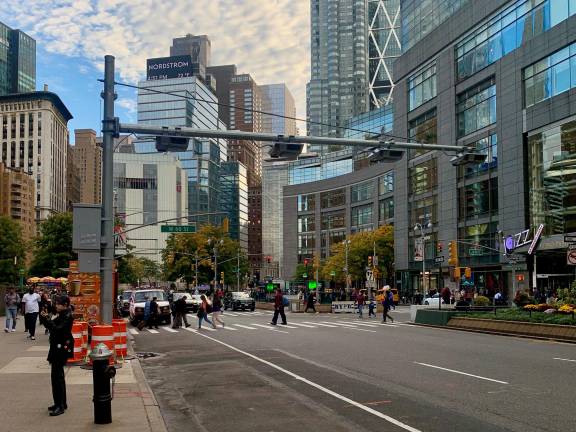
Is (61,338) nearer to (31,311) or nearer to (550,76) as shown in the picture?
(31,311)

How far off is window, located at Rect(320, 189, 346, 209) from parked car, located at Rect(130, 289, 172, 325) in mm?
90416

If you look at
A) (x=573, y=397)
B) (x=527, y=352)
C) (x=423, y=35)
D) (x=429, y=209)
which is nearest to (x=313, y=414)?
(x=573, y=397)

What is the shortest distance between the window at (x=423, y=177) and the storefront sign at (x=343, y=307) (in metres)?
23.2

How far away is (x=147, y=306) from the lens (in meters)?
30.9

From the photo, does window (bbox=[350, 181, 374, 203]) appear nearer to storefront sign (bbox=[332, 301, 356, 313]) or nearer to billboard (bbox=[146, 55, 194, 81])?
storefront sign (bbox=[332, 301, 356, 313])

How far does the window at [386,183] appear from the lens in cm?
10076

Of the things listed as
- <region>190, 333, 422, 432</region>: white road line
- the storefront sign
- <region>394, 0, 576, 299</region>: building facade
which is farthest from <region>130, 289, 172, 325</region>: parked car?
<region>394, 0, 576, 299</region>: building facade

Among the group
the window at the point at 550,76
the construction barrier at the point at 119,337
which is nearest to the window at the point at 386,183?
the window at the point at 550,76

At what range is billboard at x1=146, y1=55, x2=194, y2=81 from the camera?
182637mm

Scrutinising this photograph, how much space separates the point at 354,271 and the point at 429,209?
25456 millimetres

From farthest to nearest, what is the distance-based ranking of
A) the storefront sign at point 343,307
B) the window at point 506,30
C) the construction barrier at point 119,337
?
the storefront sign at point 343,307 → the window at point 506,30 → the construction barrier at point 119,337

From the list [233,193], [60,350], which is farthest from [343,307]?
[233,193]

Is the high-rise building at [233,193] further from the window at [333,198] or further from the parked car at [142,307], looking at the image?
the parked car at [142,307]

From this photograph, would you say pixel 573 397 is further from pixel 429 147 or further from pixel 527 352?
pixel 429 147
